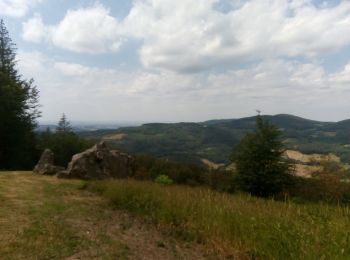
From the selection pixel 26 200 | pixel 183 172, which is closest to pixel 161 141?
pixel 183 172

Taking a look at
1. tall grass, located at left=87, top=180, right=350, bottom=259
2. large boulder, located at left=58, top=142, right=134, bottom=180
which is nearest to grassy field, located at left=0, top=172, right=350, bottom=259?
tall grass, located at left=87, top=180, right=350, bottom=259

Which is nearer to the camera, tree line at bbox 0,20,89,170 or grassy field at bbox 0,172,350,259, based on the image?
grassy field at bbox 0,172,350,259

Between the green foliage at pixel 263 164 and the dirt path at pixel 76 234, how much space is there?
43.1 feet

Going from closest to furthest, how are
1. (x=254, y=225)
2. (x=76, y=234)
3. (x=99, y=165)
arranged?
1. (x=254, y=225)
2. (x=76, y=234)
3. (x=99, y=165)

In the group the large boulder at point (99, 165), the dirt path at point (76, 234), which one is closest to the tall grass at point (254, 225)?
the dirt path at point (76, 234)

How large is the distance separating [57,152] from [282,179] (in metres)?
24.6

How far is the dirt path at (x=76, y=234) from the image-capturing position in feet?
20.7

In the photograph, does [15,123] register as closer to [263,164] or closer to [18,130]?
[18,130]

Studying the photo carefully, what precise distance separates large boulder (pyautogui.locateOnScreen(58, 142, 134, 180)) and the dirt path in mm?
8214

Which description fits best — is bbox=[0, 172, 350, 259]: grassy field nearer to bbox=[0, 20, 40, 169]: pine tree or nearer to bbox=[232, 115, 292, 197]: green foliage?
bbox=[232, 115, 292, 197]: green foliage

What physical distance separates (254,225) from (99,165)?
16631mm

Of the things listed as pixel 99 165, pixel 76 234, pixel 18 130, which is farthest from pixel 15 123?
pixel 76 234

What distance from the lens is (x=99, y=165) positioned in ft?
A: 72.0

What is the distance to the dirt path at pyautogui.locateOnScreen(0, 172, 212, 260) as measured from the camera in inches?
249
